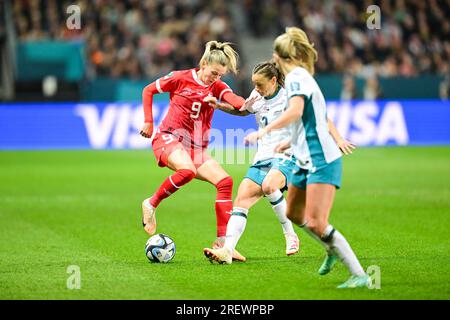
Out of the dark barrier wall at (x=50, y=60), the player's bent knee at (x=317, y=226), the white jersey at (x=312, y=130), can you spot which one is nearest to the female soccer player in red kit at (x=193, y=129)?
the white jersey at (x=312, y=130)

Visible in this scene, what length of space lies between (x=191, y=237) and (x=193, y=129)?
5.36 feet

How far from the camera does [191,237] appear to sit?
10609 mm

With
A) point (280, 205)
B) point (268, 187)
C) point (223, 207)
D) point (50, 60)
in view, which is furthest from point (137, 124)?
point (268, 187)

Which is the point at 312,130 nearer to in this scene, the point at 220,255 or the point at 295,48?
the point at 295,48

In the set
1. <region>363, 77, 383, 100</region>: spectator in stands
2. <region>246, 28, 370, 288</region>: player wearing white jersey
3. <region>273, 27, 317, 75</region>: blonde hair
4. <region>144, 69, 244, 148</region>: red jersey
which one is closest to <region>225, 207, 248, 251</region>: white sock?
<region>144, 69, 244, 148</region>: red jersey

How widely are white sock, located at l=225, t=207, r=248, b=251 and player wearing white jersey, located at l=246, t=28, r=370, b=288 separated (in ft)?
4.88

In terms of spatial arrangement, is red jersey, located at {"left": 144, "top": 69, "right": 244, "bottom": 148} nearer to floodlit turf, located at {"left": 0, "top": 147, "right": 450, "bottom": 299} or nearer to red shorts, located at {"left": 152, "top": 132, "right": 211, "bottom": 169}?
red shorts, located at {"left": 152, "top": 132, "right": 211, "bottom": 169}

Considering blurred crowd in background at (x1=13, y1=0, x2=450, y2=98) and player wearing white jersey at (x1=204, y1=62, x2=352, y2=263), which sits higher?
blurred crowd in background at (x1=13, y1=0, x2=450, y2=98)

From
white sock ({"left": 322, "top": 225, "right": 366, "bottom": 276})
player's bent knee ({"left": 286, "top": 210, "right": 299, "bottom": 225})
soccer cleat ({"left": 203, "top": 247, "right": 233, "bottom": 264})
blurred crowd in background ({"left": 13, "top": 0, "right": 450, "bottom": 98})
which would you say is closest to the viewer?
white sock ({"left": 322, "top": 225, "right": 366, "bottom": 276})

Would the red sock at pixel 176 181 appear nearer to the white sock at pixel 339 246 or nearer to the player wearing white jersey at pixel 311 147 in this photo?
the player wearing white jersey at pixel 311 147

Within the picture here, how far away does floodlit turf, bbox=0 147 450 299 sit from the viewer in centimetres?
741

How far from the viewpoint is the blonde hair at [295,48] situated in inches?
283

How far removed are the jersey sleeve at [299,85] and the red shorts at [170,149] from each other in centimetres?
253

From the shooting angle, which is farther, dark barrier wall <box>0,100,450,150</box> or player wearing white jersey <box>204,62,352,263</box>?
dark barrier wall <box>0,100,450,150</box>
